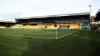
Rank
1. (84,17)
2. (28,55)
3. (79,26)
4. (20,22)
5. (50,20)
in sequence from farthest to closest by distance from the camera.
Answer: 1. (20,22)
2. (50,20)
3. (84,17)
4. (79,26)
5. (28,55)

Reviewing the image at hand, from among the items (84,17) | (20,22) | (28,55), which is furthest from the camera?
(20,22)

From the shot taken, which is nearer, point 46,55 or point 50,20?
point 46,55

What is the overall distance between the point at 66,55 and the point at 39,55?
1192mm

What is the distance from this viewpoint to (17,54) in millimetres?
6762

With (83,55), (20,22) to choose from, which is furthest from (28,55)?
(20,22)

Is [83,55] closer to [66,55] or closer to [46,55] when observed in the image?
[66,55]

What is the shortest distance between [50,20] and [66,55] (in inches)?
2489

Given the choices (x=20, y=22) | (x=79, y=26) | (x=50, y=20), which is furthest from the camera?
(x=20, y=22)

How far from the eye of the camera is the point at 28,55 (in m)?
6.58

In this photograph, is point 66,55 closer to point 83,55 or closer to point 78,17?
point 83,55

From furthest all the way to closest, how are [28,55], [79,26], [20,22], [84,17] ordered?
[20,22] < [84,17] < [79,26] < [28,55]

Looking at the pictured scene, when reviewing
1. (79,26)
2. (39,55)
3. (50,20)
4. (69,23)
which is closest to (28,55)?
(39,55)

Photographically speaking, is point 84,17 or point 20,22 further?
point 20,22

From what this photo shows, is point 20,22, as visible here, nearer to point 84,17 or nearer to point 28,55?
point 84,17
